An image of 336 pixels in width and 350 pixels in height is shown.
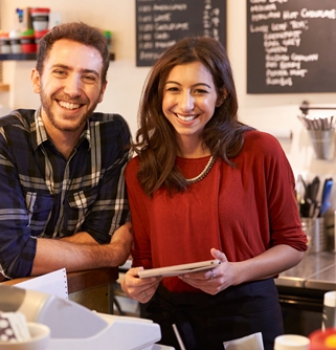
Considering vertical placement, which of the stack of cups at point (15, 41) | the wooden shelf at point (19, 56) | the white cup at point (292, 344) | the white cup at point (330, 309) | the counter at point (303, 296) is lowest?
the counter at point (303, 296)

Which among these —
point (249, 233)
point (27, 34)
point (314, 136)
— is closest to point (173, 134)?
point (249, 233)

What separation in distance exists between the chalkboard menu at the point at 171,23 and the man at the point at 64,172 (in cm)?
121

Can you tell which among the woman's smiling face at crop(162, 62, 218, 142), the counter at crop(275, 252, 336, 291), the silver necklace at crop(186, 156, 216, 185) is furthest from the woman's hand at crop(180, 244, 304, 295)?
the counter at crop(275, 252, 336, 291)

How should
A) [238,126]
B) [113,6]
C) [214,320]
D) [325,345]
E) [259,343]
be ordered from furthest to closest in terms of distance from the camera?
[113,6] < [238,126] < [214,320] < [259,343] < [325,345]

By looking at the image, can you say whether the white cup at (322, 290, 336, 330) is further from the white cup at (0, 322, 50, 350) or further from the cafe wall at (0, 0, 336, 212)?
the cafe wall at (0, 0, 336, 212)

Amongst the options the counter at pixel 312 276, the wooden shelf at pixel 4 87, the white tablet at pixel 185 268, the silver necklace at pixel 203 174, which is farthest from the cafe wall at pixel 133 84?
the white tablet at pixel 185 268

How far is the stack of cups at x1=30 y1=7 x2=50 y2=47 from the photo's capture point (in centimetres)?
363

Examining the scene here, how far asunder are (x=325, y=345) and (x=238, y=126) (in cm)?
134

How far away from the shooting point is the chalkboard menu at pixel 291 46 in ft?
9.57

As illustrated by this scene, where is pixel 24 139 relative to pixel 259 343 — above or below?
above

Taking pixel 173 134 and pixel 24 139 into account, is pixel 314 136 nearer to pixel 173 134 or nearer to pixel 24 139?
pixel 173 134

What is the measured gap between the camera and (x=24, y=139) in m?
1.99

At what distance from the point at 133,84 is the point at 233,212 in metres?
1.78

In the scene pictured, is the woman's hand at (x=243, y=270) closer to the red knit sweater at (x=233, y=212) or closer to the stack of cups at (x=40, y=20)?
the red knit sweater at (x=233, y=212)
